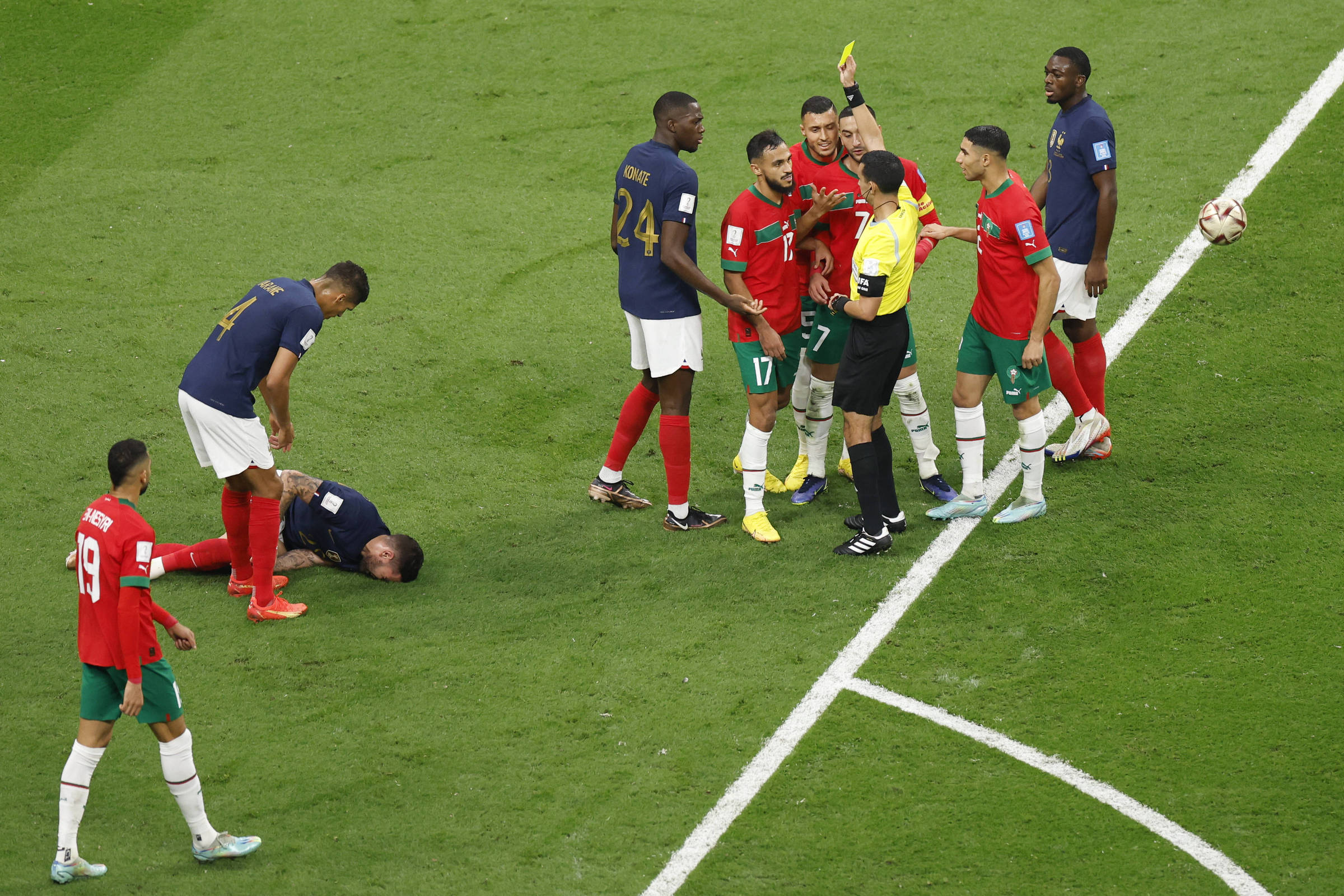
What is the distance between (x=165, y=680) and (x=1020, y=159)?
8458 millimetres

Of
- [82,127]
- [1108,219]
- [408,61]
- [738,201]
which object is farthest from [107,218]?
[1108,219]

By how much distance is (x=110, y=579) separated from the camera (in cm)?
473

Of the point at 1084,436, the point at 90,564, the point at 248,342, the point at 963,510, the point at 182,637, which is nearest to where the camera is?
the point at 90,564

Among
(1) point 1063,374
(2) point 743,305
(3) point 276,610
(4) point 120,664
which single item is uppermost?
(2) point 743,305

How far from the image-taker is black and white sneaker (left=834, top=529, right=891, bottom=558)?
6.80 meters

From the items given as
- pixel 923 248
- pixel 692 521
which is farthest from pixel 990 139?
pixel 692 521

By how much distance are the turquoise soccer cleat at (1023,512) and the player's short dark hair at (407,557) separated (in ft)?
10.4

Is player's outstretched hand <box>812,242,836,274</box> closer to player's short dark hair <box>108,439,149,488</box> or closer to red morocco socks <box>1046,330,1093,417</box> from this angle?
red morocco socks <box>1046,330,1093,417</box>

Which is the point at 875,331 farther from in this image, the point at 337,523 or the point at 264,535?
the point at 264,535

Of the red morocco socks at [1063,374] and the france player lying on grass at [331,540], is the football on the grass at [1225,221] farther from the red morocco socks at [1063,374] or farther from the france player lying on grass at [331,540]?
the france player lying on grass at [331,540]

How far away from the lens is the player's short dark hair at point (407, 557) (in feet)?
21.9

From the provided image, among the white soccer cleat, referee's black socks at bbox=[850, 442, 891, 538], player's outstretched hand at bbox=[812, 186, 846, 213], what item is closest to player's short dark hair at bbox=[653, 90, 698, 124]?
player's outstretched hand at bbox=[812, 186, 846, 213]

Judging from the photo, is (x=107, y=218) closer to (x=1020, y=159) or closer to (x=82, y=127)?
(x=82, y=127)

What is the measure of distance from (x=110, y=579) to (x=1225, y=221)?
652cm
